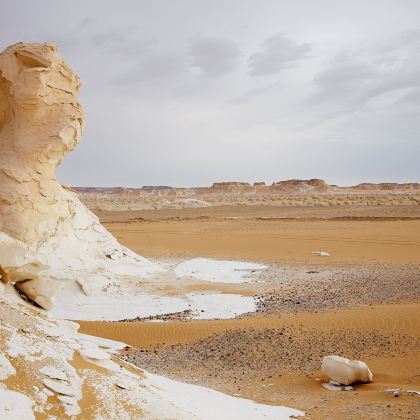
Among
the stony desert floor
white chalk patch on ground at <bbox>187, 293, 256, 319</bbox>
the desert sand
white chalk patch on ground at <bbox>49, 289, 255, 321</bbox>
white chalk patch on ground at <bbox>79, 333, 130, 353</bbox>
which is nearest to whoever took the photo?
the desert sand

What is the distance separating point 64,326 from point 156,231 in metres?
28.2

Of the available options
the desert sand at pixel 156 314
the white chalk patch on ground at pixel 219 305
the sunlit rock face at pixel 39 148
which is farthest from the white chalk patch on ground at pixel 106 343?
the sunlit rock face at pixel 39 148

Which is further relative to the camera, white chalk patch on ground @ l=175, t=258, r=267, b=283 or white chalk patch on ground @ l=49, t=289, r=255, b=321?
white chalk patch on ground @ l=175, t=258, r=267, b=283

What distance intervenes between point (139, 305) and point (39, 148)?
502 centimetres

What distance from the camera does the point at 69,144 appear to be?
46.5 feet

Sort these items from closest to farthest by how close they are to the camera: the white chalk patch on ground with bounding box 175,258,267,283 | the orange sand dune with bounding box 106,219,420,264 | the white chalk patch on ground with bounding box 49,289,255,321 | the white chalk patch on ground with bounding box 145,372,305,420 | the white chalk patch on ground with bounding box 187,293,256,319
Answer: the white chalk patch on ground with bounding box 145,372,305,420 → the white chalk patch on ground with bounding box 49,289,255,321 → the white chalk patch on ground with bounding box 187,293,256,319 → the white chalk patch on ground with bounding box 175,258,267,283 → the orange sand dune with bounding box 106,219,420,264

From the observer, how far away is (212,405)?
582 cm

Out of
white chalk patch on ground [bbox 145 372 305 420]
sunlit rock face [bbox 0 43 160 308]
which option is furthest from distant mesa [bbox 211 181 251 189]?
white chalk patch on ground [bbox 145 372 305 420]

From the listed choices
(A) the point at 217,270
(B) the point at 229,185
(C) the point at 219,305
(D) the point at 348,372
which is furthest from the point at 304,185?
(D) the point at 348,372

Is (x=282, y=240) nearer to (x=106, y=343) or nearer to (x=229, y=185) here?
(x=106, y=343)

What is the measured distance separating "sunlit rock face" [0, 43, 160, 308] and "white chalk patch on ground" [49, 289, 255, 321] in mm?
790

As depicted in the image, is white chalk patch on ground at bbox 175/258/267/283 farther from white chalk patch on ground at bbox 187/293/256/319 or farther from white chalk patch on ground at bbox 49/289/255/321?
white chalk patch on ground at bbox 49/289/255/321

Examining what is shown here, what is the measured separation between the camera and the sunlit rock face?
1288cm

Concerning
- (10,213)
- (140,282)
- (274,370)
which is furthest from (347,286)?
(10,213)
